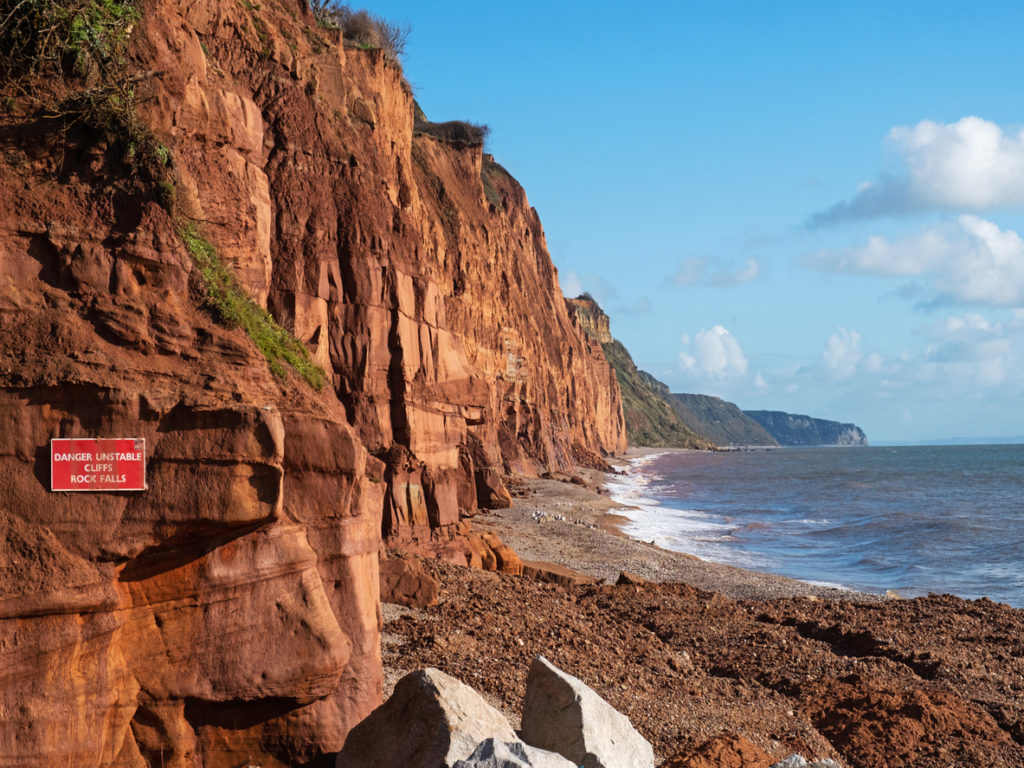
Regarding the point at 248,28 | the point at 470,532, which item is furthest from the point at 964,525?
the point at 248,28

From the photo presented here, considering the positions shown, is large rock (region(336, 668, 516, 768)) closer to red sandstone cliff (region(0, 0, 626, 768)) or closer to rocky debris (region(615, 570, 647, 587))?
red sandstone cliff (region(0, 0, 626, 768))

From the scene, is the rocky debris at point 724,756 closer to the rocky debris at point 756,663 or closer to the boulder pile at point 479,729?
the rocky debris at point 756,663

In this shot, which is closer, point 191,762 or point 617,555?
point 191,762

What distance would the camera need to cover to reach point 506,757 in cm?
585

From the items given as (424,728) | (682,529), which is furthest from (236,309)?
(682,529)

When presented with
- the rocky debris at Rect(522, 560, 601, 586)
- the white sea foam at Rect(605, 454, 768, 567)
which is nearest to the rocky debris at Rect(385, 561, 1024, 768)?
the rocky debris at Rect(522, 560, 601, 586)

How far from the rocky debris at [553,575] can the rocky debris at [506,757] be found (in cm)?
1345

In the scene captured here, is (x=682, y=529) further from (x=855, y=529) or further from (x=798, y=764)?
(x=798, y=764)

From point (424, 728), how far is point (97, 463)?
2984 mm

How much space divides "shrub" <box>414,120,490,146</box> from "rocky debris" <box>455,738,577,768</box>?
157 feet

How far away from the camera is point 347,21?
31.7 metres

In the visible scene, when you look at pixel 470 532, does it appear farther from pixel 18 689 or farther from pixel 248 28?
pixel 18 689

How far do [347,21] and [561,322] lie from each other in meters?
55.8

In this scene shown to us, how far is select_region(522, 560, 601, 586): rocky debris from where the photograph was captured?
2019 centimetres
